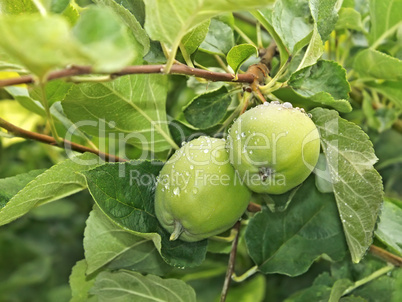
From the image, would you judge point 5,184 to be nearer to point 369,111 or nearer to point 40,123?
point 40,123

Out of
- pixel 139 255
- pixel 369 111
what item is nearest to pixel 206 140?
pixel 139 255

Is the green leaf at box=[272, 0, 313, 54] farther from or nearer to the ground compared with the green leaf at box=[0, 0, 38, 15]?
nearer to the ground

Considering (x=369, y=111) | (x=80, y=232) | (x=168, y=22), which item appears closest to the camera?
(x=168, y=22)

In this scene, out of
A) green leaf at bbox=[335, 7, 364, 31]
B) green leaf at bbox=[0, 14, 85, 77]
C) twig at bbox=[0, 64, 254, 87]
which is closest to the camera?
green leaf at bbox=[0, 14, 85, 77]

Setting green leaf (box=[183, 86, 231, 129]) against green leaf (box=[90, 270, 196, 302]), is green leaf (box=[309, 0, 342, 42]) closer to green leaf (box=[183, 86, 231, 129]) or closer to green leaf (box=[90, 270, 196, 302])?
green leaf (box=[183, 86, 231, 129])

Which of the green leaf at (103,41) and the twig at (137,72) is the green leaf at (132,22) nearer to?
the twig at (137,72)

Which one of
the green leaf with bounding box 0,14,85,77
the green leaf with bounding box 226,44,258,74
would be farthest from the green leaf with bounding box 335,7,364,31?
the green leaf with bounding box 0,14,85,77
